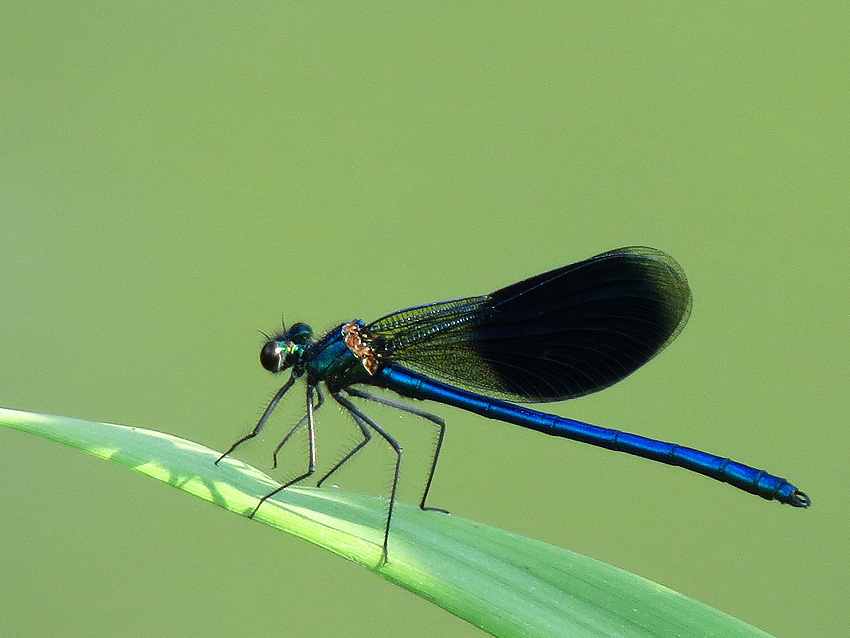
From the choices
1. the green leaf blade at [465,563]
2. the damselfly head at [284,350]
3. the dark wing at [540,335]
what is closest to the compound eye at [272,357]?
the damselfly head at [284,350]

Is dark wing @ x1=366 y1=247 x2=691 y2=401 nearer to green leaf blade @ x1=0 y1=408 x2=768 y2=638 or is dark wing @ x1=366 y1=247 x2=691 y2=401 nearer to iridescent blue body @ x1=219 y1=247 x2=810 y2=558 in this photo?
iridescent blue body @ x1=219 y1=247 x2=810 y2=558

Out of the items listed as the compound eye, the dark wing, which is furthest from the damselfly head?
the dark wing

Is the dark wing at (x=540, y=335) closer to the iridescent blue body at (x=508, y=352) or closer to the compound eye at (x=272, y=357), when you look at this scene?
the iridescent blue body at (x=508, y=352)

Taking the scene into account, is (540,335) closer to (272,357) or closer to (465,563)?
(272,357)

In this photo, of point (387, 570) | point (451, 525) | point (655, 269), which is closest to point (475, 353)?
point (655, 269)

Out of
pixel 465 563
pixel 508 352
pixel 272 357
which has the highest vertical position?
pixel 508 352

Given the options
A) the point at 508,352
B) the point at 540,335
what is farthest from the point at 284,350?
the point at 540,335

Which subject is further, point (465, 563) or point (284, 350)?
point (284, 350)
